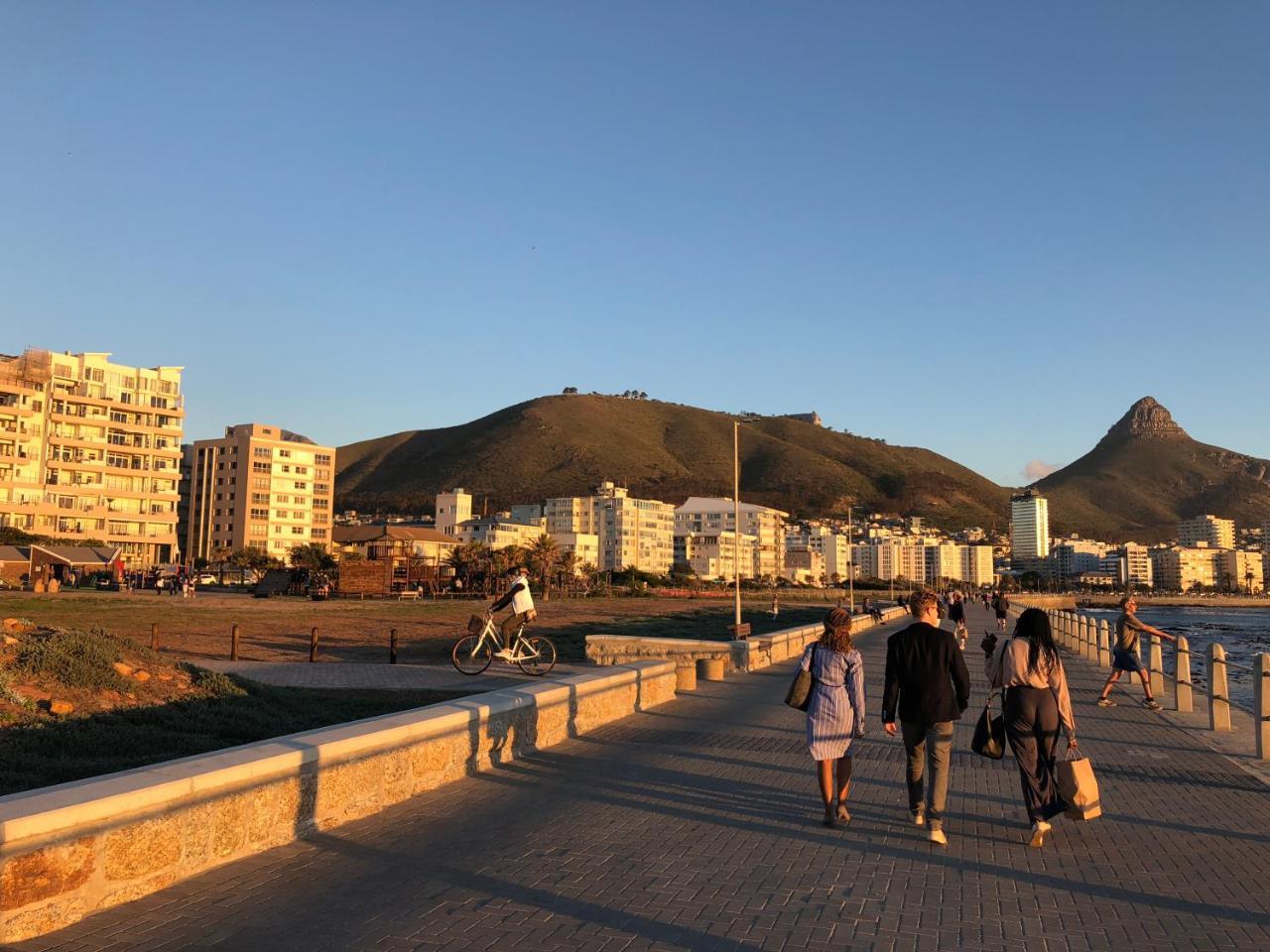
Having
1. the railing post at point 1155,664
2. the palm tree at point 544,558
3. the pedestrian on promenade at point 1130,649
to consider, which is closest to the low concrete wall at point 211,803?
the pedestrian on promenade at point 1130,649

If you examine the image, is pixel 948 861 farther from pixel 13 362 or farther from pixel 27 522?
pixel 13 362

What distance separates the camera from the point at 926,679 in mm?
6906

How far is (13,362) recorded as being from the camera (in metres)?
88.4

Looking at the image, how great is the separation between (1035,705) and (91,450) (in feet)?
328

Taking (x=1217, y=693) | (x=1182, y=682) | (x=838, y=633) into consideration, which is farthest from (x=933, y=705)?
(x=1182, y=682)

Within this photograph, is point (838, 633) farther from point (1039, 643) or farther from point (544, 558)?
point (544, 558)

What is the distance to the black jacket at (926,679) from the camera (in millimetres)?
6863

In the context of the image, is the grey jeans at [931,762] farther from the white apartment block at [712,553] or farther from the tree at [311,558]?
the white apartment block at [712,553]

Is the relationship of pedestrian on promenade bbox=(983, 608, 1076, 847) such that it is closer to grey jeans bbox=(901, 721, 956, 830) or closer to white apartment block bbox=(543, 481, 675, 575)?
grey jeans bbox=(901, 721, 956, 830)

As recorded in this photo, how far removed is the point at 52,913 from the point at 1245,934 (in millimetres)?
5719

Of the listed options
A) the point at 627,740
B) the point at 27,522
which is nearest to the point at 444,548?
the point at 27,522

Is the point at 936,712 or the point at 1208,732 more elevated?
the point at 936,712

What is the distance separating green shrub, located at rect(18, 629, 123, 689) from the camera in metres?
10.4

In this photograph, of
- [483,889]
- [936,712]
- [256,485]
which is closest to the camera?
[483,889]
